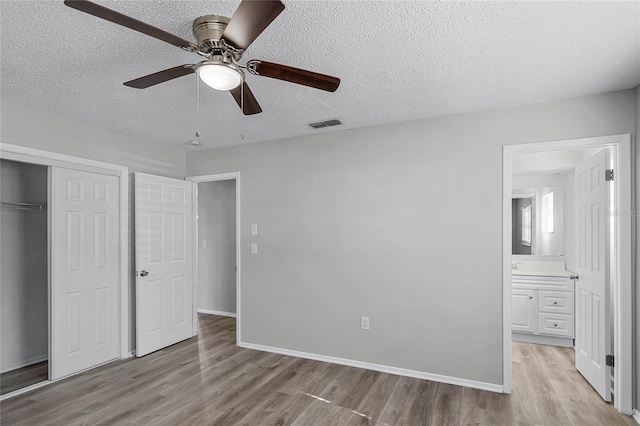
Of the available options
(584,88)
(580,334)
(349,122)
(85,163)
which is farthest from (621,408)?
(85,163)

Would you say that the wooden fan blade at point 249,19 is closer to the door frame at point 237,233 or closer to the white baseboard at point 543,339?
the door frame at point 237,233

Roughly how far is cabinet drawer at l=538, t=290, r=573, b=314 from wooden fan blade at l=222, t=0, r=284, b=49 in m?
4.18

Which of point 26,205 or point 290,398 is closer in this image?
point 290,398

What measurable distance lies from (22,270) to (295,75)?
3.81 metres

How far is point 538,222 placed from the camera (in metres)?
4.52

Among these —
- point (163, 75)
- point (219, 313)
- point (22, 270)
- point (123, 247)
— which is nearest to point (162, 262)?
point (123, 247)

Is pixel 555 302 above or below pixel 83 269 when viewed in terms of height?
below

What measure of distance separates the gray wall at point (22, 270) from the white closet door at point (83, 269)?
2.65 feet

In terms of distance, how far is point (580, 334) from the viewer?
10.6 ft

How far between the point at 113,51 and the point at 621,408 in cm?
421

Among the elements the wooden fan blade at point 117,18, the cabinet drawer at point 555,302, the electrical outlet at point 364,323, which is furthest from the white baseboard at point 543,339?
the wooden fan blade at point 117,18

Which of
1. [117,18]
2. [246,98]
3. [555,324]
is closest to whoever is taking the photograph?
[117,18]

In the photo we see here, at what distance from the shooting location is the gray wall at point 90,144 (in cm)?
291

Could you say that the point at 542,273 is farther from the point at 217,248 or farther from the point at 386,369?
the point at 217,248
